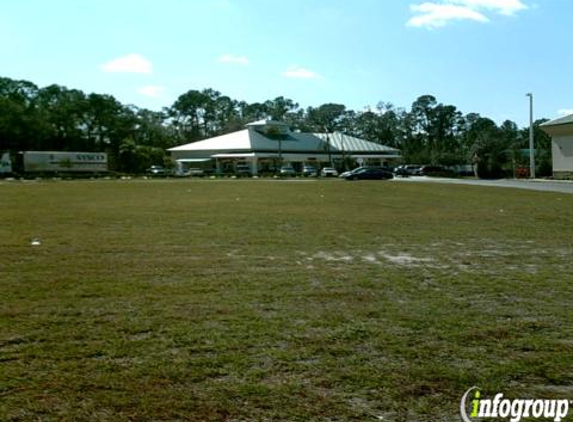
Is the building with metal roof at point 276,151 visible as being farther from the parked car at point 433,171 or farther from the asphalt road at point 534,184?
the asphalt road at point 534,184

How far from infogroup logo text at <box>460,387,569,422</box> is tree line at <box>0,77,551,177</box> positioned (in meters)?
70.7

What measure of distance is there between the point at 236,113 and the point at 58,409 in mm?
151700

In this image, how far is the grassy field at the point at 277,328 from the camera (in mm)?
A: 4254

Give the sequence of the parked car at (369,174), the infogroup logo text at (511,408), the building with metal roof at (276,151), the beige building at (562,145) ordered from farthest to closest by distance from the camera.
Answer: the building with metal roof at (276,151)
the parked car at (369,174)
the beige building at (562,145)
the infogroup logo text at (511,408)

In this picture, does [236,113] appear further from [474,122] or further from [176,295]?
[176,295]

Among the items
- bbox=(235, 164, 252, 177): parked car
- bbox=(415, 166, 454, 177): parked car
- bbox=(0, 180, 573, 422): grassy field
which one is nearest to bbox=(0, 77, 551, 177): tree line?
bbox=(415, 166, 454, 177): parked car

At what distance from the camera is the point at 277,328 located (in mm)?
5965

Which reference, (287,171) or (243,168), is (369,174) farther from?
(243,168)

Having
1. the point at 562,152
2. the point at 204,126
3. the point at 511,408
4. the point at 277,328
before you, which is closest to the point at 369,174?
the point at 562,152

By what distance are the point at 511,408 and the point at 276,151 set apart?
325ft

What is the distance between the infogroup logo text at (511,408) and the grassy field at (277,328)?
9 cm

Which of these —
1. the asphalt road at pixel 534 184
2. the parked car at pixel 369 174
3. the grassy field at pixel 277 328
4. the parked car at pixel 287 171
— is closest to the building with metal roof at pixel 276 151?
the parked car at pixel 287 171

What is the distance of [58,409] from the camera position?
4.05 meters

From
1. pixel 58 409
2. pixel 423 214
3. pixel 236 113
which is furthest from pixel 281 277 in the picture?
pixel 236 113
